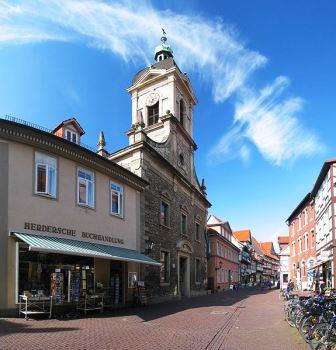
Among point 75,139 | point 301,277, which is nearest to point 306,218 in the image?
point 301,277

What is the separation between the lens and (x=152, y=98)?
110 ft

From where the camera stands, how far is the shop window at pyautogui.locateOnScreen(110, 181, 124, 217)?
67.7 feet

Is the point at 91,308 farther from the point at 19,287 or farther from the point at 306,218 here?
the point at 306,218

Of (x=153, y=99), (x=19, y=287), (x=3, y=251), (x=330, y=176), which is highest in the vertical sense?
(x=153, y=99)

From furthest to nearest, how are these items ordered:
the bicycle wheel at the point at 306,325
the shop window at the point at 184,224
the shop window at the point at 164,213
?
1. the shop window at the point at 184,224
2. the shop window at the point at 164,213
3. the bicycle wheel at the point at 306,325

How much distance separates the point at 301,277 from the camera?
41.8 m

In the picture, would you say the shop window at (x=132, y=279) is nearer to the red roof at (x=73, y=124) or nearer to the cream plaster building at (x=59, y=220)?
the cream plaster building at (x=59, y=220)

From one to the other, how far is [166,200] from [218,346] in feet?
60.0

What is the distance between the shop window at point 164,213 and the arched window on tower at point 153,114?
7849 mm

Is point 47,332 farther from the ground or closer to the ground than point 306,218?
closer to the ground

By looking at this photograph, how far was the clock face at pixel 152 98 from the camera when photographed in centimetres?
3338

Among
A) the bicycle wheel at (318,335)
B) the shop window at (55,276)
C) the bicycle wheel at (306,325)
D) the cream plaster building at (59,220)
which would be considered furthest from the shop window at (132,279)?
the bicycle wheel at (318,335)

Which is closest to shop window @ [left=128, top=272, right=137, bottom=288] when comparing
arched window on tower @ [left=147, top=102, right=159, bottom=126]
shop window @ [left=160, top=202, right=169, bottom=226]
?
shop window @ [left=160, top=202, right=169, bottom=226]

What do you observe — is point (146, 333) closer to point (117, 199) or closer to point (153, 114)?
point (117, 199)
